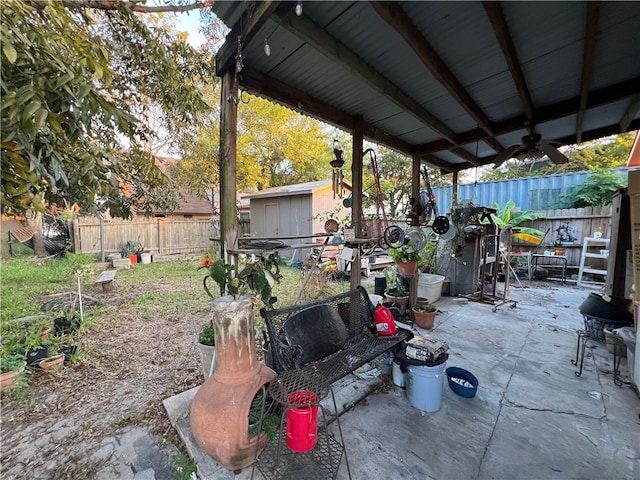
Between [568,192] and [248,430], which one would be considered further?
[568,192]

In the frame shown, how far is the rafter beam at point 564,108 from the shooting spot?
2.81 m

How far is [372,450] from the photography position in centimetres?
177

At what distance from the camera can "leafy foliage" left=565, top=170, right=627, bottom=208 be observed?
6496mm

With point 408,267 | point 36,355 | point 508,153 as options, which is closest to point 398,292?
point 408,267

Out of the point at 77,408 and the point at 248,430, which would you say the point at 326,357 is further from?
the point at 77,408

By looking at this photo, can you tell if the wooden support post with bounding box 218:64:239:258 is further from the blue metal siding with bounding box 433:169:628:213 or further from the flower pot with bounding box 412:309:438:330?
the blue metal siding with bounding box 433:169:628:213

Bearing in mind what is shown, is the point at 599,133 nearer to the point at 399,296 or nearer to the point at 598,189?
the point at 598,189

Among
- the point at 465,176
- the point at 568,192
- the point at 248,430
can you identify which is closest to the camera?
the point at 248,430

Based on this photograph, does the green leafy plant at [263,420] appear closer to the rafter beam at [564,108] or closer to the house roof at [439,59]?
the house roof at [439,59]

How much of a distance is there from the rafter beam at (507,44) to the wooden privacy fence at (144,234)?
8.39m

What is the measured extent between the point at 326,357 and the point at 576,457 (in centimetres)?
178

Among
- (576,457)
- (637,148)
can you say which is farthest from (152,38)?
(637,148)

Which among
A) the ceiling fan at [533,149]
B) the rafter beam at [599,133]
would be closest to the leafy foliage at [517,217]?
the rafter beam at [599,133]

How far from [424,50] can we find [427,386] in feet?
8.74
